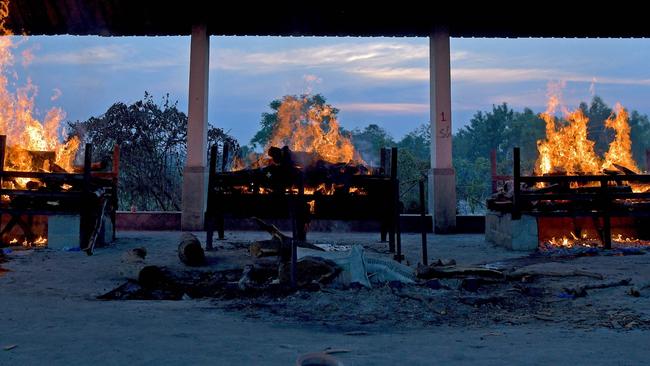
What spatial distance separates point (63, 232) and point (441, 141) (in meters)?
9.82

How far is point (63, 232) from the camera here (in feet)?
32.3

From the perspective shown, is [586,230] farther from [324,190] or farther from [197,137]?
[197,137]

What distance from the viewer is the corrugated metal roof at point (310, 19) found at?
44.7ft

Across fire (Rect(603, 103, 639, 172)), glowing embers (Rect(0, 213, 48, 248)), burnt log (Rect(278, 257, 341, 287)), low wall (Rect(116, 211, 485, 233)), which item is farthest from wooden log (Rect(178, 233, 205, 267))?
fire (Rect(603, 103, 639, 172))

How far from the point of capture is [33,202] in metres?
10.2

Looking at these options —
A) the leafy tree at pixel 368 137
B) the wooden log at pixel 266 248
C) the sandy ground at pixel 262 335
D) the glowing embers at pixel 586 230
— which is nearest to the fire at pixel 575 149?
the glowing embers at pixel 586 230

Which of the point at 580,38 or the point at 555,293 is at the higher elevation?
the point at 580,38

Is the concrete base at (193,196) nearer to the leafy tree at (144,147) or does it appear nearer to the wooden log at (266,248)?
the leafy tree at (144,147)

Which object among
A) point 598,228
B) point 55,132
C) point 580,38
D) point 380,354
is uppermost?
point 580,38

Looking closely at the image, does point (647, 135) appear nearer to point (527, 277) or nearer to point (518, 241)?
point (518, 241)

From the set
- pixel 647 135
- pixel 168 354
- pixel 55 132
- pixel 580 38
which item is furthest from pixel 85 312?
pixel 647 135

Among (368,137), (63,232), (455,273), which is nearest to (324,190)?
(455,273)

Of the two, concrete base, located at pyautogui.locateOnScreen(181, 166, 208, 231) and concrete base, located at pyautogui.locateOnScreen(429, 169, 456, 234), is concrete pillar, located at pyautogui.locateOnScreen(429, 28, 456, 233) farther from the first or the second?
concrete base, located at pyautogui.locateOnScreen(181, 166, 208, 231)

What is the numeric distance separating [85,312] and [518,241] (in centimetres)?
807
